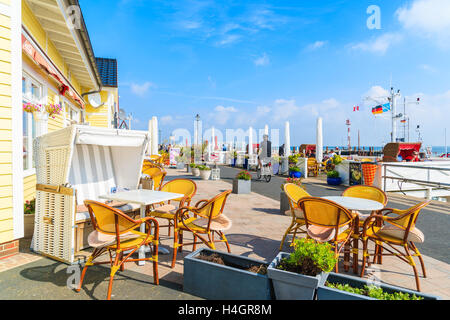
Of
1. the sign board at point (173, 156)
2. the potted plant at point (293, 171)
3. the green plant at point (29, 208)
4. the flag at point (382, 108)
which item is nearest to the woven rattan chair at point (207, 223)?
the green plant at point (29, 208)

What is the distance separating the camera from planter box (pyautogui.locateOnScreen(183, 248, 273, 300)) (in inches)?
91.7

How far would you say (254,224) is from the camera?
5.25 meters

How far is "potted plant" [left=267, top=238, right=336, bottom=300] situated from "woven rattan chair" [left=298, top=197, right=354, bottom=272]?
0.68m

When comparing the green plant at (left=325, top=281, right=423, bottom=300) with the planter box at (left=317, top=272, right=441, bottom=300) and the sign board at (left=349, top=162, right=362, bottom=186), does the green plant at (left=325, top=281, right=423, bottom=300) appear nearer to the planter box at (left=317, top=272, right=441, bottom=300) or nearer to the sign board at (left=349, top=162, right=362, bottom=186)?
the planter box at (left=317, top=272, right=441, bottom=300)

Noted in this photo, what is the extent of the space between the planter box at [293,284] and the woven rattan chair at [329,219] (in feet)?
2.77

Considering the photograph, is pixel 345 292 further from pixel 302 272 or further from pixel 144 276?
pixel 144 276

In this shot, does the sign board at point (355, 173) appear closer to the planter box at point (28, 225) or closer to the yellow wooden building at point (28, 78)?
the yellow wooden building at point (28, 78)

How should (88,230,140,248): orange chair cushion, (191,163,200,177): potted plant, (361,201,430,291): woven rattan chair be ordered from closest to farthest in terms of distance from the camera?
(88,230,140,248): orange chair cushion
(361,201,430,291): woven rattan chair
(191,163,200,177): potted plant

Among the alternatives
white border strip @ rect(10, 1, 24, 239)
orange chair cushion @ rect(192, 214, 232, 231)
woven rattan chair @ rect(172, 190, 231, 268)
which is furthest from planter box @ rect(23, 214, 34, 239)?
orange chair cushion @ rect(192, 214, 232, 231)

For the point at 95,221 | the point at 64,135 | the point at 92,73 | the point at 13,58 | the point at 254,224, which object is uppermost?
the point at 92,73

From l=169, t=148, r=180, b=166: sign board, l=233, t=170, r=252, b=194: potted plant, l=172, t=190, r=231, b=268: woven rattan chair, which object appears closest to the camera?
l=172, t=190, r=231, b=268: woven rattan chair
